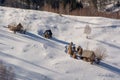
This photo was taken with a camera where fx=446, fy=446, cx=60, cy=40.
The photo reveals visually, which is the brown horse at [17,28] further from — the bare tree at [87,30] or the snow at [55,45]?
the bare tree at [87,30]

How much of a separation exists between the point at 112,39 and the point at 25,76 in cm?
525

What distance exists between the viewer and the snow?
15.1 metres

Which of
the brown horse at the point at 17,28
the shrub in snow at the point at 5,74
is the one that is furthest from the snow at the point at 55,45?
the shrub in snow at the point at 5,74

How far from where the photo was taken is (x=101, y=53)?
16.3m

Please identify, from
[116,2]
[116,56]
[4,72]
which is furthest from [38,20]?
[116,2]

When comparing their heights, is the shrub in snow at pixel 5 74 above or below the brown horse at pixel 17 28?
below

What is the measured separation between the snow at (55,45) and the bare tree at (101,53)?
7.4 inches

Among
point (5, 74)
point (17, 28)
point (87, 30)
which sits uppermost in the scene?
Answer: point (17, 28)

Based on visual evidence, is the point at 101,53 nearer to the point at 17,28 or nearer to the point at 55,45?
the point at 55,45

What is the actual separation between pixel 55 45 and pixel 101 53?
6.59 ft

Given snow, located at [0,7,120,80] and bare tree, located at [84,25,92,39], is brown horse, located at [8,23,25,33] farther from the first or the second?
bare tree, located at [84,25,92,39]

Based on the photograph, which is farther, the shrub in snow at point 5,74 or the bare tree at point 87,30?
the bare tree at point 87,30

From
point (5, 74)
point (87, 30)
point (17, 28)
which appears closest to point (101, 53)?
point (87, 30)

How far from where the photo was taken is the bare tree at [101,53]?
52.6 ft
